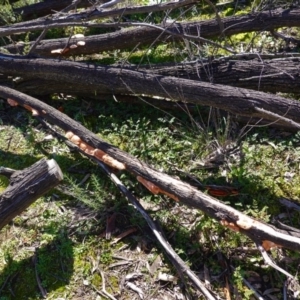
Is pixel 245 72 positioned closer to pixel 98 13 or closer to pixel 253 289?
pixel 98 13

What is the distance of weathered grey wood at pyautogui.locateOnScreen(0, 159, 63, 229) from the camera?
3439 millimetres

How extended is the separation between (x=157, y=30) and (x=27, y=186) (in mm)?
2461

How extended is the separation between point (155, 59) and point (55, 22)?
52.2 inches

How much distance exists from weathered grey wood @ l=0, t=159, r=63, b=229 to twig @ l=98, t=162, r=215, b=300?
0.54 m

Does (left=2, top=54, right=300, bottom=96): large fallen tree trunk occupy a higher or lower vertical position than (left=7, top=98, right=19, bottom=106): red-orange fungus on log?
lower

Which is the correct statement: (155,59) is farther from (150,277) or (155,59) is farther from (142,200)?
(150,277)

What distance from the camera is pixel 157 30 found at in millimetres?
4891

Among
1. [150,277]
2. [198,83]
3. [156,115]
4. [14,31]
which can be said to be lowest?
[150,277]

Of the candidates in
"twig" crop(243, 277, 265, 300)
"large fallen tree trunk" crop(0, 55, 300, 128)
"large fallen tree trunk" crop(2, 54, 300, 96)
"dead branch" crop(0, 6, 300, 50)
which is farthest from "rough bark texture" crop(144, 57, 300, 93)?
"twig" crop(243, 277, 265, 300)

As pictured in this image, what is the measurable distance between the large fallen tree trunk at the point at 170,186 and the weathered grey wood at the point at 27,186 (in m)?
0.60

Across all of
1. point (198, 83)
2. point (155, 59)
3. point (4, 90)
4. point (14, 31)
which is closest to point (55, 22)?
point (14, 31)

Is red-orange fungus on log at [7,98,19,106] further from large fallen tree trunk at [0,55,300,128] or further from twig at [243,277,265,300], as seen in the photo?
twig at [243,277,265,300]

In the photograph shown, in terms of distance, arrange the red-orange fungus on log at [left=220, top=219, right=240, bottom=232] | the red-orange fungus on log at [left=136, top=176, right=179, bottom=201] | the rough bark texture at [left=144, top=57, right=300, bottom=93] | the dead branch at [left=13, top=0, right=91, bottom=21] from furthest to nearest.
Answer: the dead branch at [left=13, top=0, right=91, bottom=21]
the rough bark texture at [left=144, top=57, right=300, bottom=93]
the red-orange fungus on log at [left=136, top=176, right=179, bottom=201]
the red-orange fungus on log at [left=220, top=219, right=240, bottom=232]

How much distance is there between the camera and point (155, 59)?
5.16m
